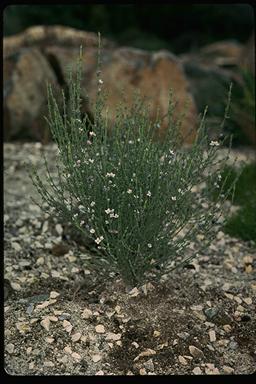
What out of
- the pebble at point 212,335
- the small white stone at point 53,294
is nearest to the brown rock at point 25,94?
the small white stone at point 53,294

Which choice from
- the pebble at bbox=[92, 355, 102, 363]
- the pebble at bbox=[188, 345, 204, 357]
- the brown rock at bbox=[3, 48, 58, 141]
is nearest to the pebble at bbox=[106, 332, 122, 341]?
the pebble at bbox=[92, 355, 102, 363]

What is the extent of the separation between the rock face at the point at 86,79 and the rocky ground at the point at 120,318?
10.3ft

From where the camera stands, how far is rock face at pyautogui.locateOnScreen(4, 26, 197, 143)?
7820 mm

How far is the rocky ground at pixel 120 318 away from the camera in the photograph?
3707 mm

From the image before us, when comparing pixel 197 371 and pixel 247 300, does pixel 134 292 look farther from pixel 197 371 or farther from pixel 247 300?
pixel 247 300

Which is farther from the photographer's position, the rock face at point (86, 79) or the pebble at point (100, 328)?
the rock face at point (86, 79)

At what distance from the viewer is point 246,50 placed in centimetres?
1034

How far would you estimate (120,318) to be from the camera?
3.98m

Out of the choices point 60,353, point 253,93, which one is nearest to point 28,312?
point 60,353

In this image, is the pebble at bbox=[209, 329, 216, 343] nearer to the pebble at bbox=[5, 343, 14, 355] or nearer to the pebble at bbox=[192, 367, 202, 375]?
the pebble at bbox=[192, 367, 202, 375]

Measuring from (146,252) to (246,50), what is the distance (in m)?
7.06

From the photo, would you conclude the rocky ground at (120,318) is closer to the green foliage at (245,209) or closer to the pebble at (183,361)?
the pebble at (183,361)

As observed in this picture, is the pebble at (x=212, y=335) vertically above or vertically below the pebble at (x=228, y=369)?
above

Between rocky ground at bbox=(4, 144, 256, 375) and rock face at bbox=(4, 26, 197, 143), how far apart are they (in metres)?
3.13
